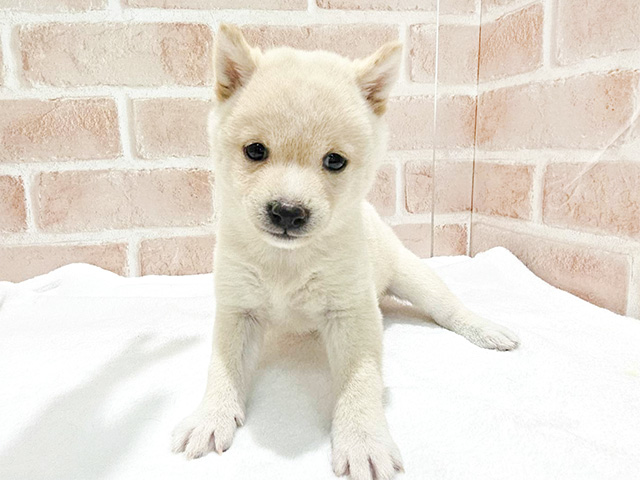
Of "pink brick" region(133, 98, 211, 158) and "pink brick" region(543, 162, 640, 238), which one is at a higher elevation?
"pink brick" region(133, 98, 211, 158)

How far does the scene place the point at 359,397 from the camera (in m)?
0.81

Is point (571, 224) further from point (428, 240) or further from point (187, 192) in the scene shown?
point (187, 192)

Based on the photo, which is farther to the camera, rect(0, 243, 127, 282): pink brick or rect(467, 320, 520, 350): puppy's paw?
rect(0, 243, 127, 282): pink brick

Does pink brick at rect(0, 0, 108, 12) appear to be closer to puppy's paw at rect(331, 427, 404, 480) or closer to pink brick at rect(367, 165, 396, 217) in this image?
pink brick at rect(367, 165, 396, 217)

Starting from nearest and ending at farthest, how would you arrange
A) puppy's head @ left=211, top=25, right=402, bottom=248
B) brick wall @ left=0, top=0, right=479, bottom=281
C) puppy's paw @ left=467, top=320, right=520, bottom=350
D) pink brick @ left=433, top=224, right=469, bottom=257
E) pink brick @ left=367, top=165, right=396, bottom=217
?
1. puppy's head @ left=211, top=25, right=402, bottom=248
2. puppy's paw @ left=467, top=320, right=520, bottom=350
3. brick wall @ left=0, top=0, right=479, bottom=281
4. pink brick @ left=367, top=165, right=396, bottom=217
5. pink brick @ left=433, top=224, right=469, bottom=257

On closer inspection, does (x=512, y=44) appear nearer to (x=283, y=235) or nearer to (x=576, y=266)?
(x=576, y=266)

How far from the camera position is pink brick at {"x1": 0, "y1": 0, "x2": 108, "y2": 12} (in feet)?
4.37

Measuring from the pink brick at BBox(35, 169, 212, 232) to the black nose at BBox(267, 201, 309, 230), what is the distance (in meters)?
0.79

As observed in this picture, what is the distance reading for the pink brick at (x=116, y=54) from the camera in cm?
136

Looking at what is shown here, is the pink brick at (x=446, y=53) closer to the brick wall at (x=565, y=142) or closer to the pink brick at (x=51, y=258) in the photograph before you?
the brick wall at (x=565, y=142)

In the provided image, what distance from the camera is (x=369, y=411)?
0.78 metres

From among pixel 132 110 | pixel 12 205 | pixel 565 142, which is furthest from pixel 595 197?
pixel 12 205

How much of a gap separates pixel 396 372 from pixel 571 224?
0.72 meters

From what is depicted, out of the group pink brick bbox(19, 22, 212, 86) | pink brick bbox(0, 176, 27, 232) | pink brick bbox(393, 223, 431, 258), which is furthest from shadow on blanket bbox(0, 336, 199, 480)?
pink brick bbox(393, 223, 431, 258)
